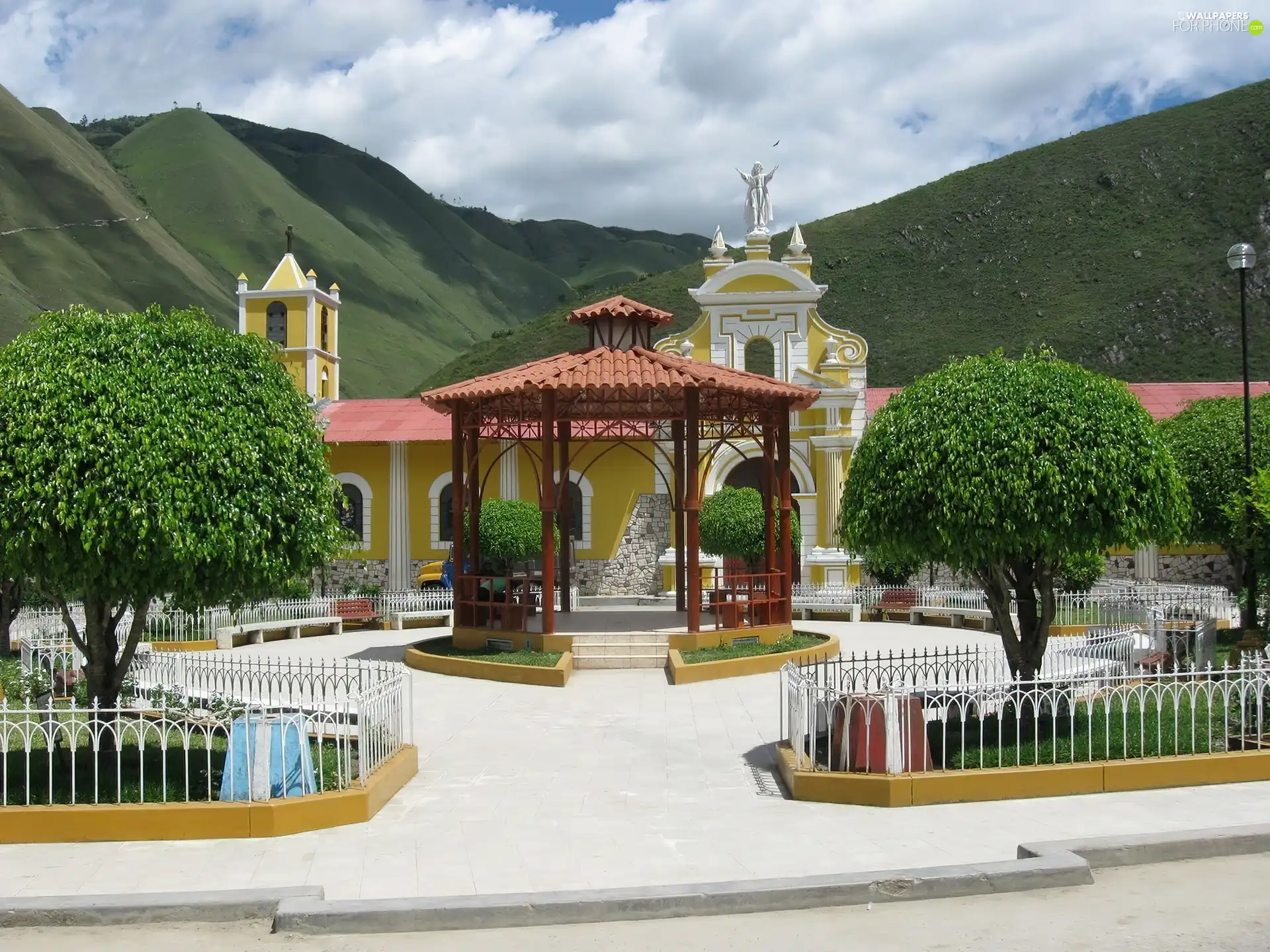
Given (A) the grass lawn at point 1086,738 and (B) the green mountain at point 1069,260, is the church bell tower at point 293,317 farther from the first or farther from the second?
(B) the green mountain at point 1069,260

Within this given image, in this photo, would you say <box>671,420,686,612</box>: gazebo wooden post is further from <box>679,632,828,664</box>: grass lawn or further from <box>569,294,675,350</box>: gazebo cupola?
<box>679,632,828,664</box>: grass lawn

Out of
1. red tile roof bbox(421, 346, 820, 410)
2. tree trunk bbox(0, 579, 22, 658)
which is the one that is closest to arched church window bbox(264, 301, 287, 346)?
red tile roof bbox(421, 346, 820, 410)

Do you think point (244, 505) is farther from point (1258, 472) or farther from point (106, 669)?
point (1258, 472)

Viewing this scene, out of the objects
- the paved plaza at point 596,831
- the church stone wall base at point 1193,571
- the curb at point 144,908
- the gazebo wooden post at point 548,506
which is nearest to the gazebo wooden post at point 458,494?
the gazebo wooden post at point 548,506

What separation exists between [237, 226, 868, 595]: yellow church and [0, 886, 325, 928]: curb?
2121 centimetres

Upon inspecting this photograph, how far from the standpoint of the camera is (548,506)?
17.6 m

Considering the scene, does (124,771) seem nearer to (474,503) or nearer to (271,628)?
(474,503)

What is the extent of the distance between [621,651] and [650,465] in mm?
12268

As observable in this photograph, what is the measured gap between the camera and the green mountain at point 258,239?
3556 inches

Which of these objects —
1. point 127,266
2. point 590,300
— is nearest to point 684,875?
point 590,300

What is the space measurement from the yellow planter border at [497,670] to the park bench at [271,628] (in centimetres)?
489

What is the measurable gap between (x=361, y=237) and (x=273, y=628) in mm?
135991

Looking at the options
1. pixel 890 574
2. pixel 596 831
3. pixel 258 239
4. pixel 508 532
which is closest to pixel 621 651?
pixel 508 532

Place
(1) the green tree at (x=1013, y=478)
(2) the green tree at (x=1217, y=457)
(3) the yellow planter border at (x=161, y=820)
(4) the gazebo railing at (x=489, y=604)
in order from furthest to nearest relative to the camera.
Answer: (4) the gazebo railing at (x=489, y=604) → (2) the green tree at (x=1217, y=457) → (1) the green tree at (x=1013, y=478) → (3) the yellow planter border at (x=161, y=820)
